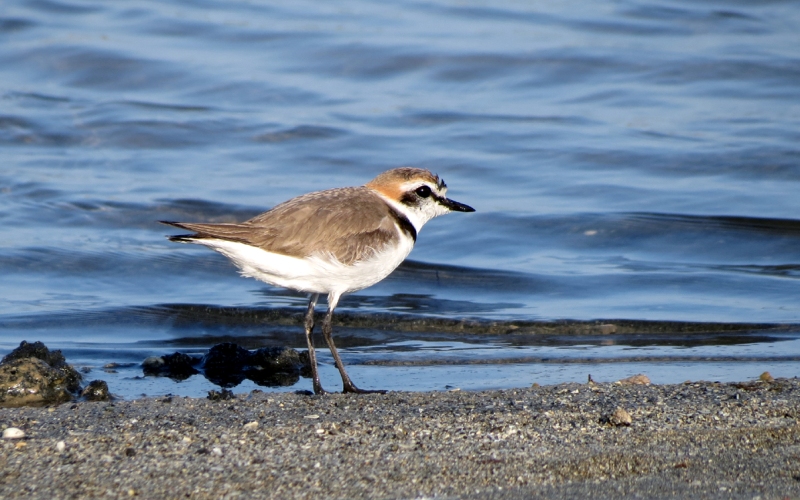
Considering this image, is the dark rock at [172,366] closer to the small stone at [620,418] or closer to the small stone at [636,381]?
the small stone at [636,381]

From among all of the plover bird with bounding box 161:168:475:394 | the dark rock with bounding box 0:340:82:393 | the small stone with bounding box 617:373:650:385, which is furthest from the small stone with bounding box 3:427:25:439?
the small stone with bounding box 617:373:650:385

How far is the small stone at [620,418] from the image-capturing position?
484 cm

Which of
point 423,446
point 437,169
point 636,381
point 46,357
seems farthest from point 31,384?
point 437,169

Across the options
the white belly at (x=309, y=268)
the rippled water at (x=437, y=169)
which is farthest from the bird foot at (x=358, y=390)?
the white belly at (x=309, y=268)

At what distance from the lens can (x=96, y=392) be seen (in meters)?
5.82

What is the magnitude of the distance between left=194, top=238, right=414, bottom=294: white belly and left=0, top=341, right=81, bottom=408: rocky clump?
3.67ft

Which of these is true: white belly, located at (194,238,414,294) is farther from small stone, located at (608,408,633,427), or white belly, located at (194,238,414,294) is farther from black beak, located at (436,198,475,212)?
small stone, located at (608,408,633,427)

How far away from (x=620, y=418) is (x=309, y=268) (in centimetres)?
214

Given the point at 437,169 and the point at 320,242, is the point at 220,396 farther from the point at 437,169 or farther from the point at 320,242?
the point at 437,169

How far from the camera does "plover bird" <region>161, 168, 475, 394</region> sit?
5.99 m

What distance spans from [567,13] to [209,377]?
1413 centimetres

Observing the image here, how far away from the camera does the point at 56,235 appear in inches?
410

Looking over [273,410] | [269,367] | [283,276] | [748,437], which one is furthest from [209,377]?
[748,437]

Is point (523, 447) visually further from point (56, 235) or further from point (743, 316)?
point (56, 235)
